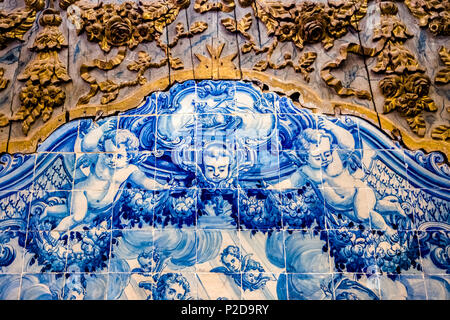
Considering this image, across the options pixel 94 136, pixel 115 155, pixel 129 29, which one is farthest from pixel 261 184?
pixel 129 29

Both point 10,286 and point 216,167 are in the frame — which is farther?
point 216,167

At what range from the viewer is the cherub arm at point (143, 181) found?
4766mm

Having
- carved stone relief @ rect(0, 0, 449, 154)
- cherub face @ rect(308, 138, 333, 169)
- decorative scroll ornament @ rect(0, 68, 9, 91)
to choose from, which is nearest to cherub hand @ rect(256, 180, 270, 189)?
cherub face @ rect(308, 138, 333, 169)

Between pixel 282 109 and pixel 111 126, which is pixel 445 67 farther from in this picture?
pixel 111 126

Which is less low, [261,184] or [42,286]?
[261,184]

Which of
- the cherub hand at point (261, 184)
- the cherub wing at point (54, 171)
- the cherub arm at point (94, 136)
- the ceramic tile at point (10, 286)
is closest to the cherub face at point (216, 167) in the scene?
the cherub hand at point (261, 184)

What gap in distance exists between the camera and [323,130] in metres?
4.98

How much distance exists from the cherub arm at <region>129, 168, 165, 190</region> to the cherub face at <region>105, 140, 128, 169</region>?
0.14 metres

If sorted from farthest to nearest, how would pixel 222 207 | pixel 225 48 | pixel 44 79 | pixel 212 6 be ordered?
1. pixel 212 6
2. pixel 225 48
3. pixel 44 79
4. pixel 222 207

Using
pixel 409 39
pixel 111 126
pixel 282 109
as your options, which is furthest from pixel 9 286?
pixel 409 39

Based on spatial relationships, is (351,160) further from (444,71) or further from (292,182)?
(444,71)

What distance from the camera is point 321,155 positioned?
4898mm

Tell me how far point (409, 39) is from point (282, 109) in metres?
1.51

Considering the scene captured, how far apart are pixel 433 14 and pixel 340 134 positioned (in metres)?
1.65
